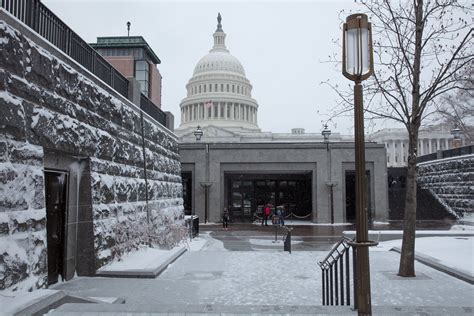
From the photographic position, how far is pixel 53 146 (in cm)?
798

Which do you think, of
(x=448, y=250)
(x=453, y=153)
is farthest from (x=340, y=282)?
(x=453, y=153)

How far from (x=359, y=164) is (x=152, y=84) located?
82.7ft

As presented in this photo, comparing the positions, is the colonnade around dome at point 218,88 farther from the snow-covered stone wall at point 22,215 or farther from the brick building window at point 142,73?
the snow-covered stone wall at point 22,215

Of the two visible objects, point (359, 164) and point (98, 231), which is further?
point (98, 231)

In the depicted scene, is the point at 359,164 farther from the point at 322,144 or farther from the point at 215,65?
the point at 215,65

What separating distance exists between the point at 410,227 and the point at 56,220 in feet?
26.6

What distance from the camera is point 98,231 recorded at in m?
9.62

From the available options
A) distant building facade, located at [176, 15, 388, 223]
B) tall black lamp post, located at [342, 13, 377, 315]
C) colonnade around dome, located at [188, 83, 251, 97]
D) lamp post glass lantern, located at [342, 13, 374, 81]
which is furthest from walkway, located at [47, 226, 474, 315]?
colonnade around dome, located at [188, 83, 251, 97]

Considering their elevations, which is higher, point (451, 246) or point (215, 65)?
point (215, 65)

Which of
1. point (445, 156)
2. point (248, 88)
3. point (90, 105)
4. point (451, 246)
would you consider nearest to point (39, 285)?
point (90, 105)

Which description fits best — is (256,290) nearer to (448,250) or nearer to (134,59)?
(448,250)

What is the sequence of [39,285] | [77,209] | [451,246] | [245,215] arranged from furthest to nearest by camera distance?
[245,215] < [451,246] < [77,209] < [39,285]

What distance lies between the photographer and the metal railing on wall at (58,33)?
7.99 metres

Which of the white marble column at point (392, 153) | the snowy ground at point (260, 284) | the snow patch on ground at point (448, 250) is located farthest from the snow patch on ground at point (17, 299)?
the white marble column at point (392, 153)
